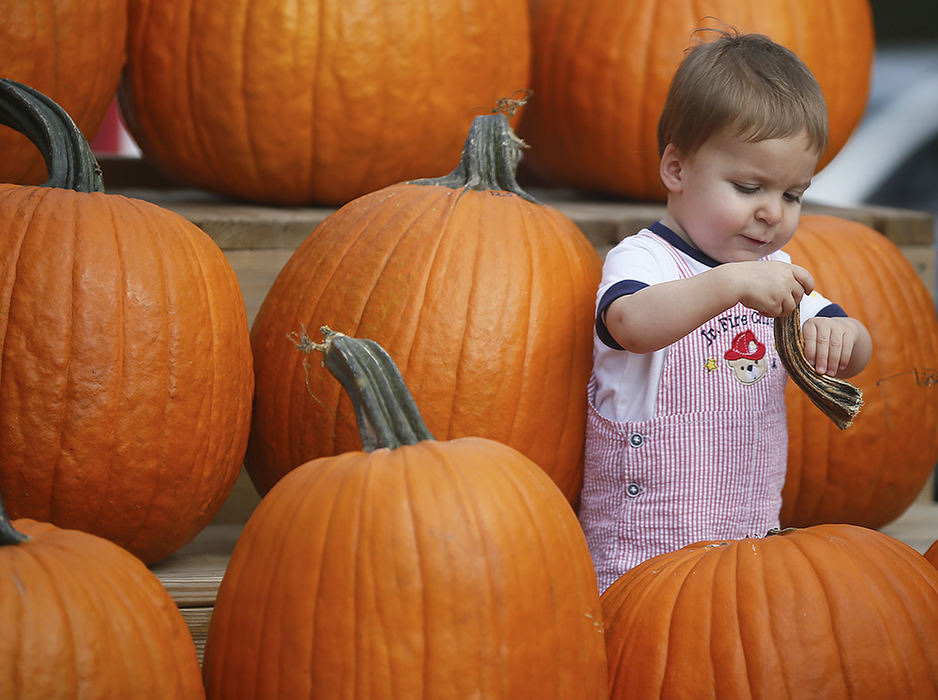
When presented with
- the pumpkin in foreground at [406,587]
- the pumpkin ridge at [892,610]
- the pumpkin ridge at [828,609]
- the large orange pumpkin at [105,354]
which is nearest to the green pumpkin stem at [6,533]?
the pumpkin in foreground at [406,587]

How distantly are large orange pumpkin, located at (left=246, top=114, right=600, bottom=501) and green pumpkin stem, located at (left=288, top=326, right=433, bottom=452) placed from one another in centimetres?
37

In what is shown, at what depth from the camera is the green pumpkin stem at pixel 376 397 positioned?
1308 mm

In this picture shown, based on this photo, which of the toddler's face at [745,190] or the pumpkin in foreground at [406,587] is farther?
the toddler's face at [745,190]

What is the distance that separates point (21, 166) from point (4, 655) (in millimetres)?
1142

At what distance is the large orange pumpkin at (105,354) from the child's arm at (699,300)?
1.96 ft

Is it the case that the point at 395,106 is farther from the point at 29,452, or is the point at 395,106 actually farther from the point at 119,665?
the point at 119,665

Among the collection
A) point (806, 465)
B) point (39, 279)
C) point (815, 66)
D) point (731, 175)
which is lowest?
point (806, 465)

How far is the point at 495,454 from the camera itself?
1.31 m

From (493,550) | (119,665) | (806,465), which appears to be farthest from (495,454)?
(806,465)

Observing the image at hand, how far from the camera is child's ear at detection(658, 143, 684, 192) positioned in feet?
5.89

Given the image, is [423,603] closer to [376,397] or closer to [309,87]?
[376,397]

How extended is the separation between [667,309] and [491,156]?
0.46 m

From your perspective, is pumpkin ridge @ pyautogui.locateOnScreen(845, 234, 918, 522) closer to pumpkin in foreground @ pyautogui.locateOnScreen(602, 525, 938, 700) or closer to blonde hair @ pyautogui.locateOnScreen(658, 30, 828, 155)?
blonde hair @ pyautogui.locateOnScreen(658, 30, 828, 155)

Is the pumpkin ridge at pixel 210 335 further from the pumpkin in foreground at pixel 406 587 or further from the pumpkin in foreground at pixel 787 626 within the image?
the pumpkin in foreground at pixel 787 626
